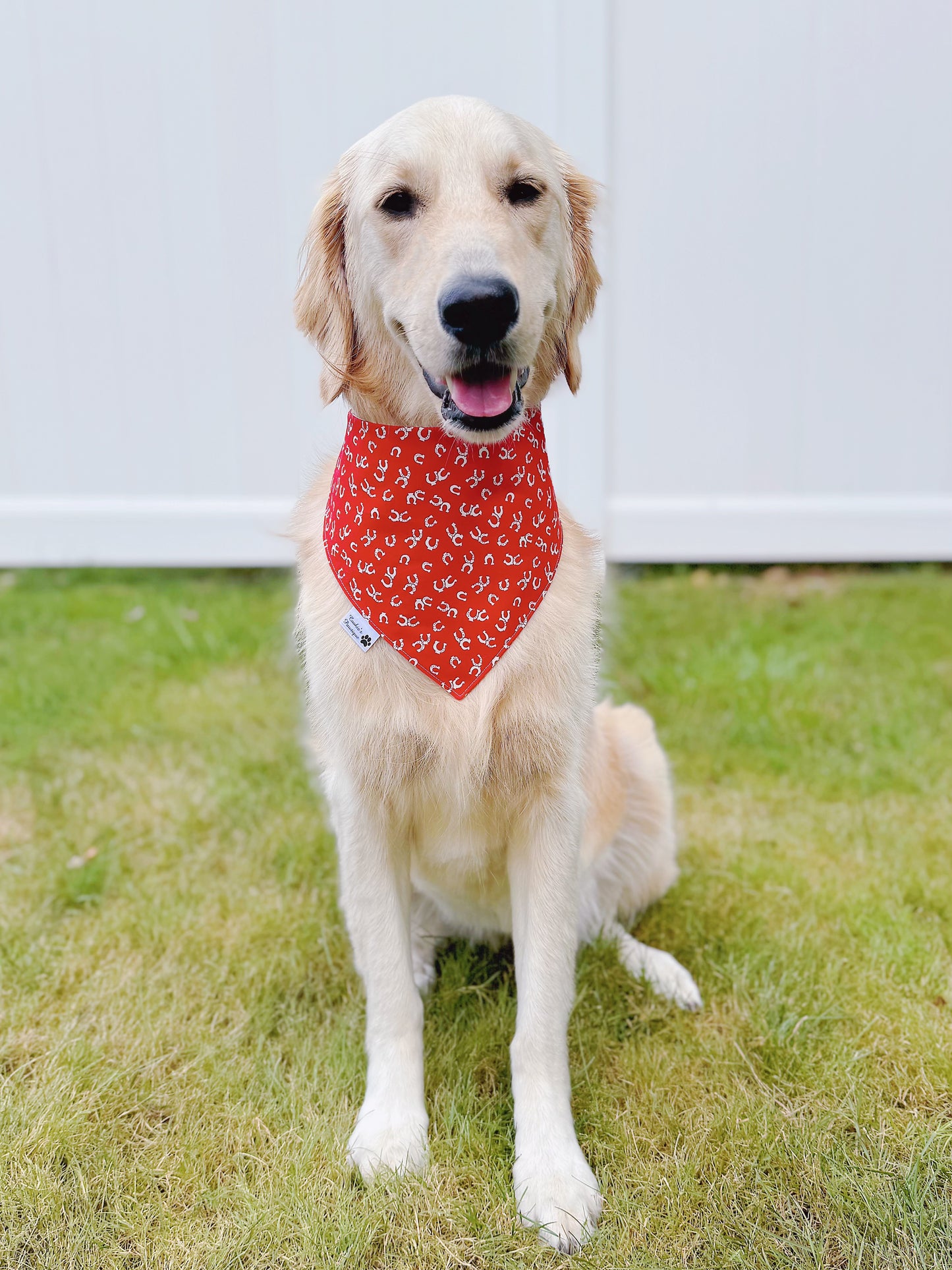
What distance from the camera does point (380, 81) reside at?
12.9 feet

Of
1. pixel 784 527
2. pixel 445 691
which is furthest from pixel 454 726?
pixel 784 527

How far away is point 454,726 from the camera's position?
5.49ft

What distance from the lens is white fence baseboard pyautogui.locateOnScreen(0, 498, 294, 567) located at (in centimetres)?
448

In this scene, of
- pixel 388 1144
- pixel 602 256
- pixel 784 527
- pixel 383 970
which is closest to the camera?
pixel 388 1144

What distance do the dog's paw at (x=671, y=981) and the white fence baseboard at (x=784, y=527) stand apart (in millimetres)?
2569

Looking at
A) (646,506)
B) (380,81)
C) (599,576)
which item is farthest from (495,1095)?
(380,81)

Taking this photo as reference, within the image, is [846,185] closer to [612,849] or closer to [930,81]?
[930,81]

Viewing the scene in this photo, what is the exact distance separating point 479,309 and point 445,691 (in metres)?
0.61

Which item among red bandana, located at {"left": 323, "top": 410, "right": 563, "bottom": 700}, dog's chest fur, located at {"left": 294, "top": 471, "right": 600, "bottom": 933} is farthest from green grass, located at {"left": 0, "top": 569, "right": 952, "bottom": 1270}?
red bandana, located at {"left": 323, "top": 410, "right": 563, "bottom": 700}

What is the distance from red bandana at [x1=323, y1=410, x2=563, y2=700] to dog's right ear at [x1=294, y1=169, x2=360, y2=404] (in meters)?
0.10

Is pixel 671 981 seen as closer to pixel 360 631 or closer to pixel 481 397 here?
pixel 360 631

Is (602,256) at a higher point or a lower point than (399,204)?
lower

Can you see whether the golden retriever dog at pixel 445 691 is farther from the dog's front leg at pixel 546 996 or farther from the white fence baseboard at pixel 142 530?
the white fence baseboard at pixel 142 530

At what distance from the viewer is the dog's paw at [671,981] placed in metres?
2.05
